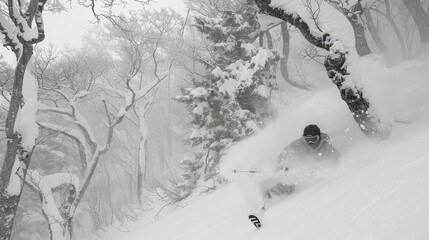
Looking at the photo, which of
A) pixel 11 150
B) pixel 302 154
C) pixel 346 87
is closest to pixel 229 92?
pixel 346 87

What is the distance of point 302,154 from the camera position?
557 cm

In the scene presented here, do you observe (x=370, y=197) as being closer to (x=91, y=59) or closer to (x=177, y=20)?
(x=91, y=59)

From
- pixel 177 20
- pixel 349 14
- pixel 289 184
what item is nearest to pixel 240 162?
pixel 289 184

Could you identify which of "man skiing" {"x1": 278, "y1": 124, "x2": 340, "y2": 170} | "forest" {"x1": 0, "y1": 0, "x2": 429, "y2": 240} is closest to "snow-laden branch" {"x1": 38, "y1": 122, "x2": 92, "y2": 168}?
"forest" {"x1": 0, "y1": 0, "x2": 429, "y2": 240}

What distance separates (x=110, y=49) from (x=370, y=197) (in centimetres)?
2961

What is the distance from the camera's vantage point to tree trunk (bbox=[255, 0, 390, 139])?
582cm

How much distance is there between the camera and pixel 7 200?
265 inches

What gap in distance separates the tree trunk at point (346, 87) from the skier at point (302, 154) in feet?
3.06

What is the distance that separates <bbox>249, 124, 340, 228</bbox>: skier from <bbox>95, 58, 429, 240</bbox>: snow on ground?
7.1 inches

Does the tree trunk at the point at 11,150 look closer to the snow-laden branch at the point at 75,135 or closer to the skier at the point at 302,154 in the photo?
the skier at the point at 302,154

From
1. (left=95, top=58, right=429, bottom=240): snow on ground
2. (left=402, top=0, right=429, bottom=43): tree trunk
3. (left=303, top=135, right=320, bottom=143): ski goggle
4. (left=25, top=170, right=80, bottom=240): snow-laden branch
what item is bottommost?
(left=95, top=58, right=429, bottom=240): snow on ground

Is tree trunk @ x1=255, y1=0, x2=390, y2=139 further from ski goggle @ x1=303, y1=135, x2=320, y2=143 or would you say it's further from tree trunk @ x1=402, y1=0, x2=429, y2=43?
tree trunk @ x1=402, y1=0, x2=429, y2=43

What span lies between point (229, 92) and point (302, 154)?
6.41m

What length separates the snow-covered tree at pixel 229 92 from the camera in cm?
1155
